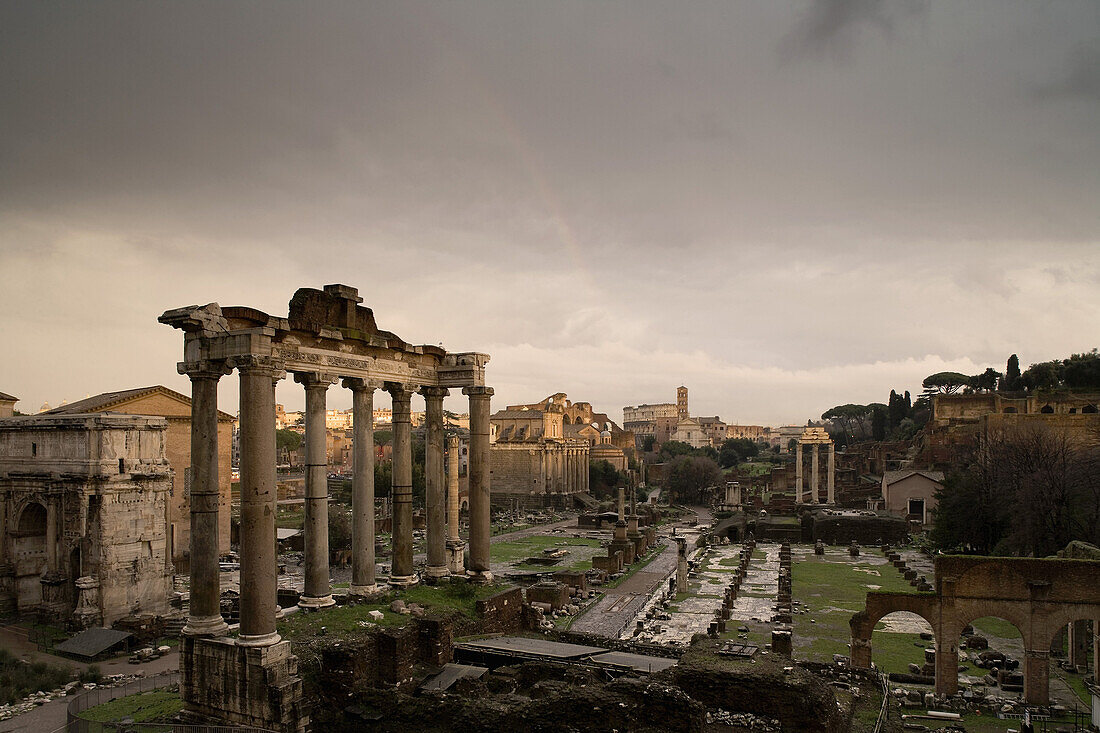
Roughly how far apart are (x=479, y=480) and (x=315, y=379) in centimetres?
502

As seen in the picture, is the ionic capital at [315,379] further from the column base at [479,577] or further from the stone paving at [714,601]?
the stone paving at [714,601]

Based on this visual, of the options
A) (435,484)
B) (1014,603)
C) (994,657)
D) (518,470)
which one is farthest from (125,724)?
(518,470)

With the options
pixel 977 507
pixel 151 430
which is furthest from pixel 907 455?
pixel 151 430

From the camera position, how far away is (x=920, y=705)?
1802cm

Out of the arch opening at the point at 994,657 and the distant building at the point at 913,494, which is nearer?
the arch opening at the point at 994,657

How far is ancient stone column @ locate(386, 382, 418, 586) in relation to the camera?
17.4 m

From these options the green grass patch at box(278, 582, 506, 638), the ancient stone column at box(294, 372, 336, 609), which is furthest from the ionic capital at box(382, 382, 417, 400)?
the green grass patch at box(278, 582, 506, 638)

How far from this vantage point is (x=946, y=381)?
105 meters

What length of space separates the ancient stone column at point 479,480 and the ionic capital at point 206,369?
6226 mm

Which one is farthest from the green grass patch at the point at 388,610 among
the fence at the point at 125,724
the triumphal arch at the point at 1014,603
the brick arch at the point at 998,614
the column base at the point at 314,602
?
the brick arch at the point at 998,614

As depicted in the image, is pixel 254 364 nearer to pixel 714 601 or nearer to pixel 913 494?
pixel 714 601

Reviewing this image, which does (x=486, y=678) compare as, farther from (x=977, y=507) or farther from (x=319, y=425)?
(x=977, y=507)

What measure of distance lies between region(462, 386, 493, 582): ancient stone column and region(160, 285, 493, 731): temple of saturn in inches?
1.3

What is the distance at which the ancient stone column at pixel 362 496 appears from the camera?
16344mm
